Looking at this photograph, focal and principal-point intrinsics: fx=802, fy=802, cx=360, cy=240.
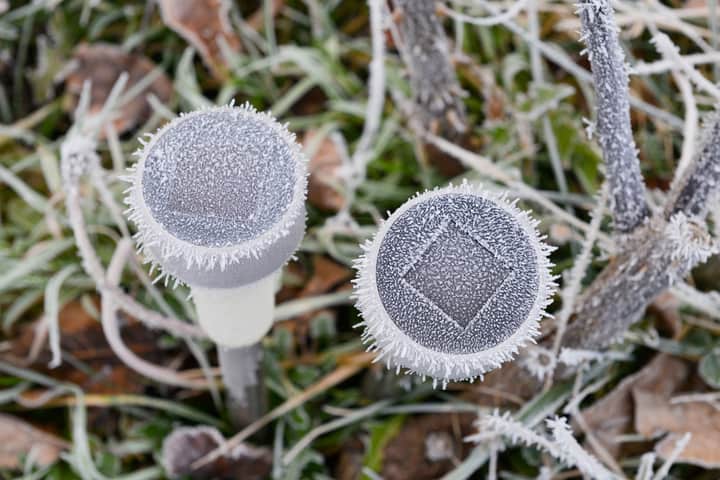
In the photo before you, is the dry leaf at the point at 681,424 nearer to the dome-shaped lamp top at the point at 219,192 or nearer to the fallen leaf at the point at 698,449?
the fallen leaf at the point at 698,449

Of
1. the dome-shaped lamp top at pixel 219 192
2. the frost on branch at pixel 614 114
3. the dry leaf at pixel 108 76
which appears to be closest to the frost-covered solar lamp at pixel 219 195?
the dome-shaped lamp top at pixel 219 192

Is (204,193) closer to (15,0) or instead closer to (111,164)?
(111,164)

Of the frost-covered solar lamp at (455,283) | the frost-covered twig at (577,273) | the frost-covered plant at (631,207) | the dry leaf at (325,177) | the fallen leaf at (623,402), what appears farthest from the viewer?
the dry leaf at (325,177)

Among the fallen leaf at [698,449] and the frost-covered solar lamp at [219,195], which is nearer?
the frost-covered solar lamp at [219,195]

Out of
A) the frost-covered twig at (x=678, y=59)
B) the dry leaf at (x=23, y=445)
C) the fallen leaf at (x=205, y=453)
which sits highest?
the frost-covered twig at (x=678, y=59)

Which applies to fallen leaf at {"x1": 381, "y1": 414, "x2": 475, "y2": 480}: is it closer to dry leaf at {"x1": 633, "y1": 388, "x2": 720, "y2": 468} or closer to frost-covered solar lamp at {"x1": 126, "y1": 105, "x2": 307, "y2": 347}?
dry leaf at {"x1": 633, "y1": 388, "x2": 720, "y2": 468}

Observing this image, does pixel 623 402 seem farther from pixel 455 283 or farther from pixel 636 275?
pixel 455 283

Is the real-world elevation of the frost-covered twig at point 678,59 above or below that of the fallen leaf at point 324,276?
above

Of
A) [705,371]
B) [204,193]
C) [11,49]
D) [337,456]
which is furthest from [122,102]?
[705,371]
